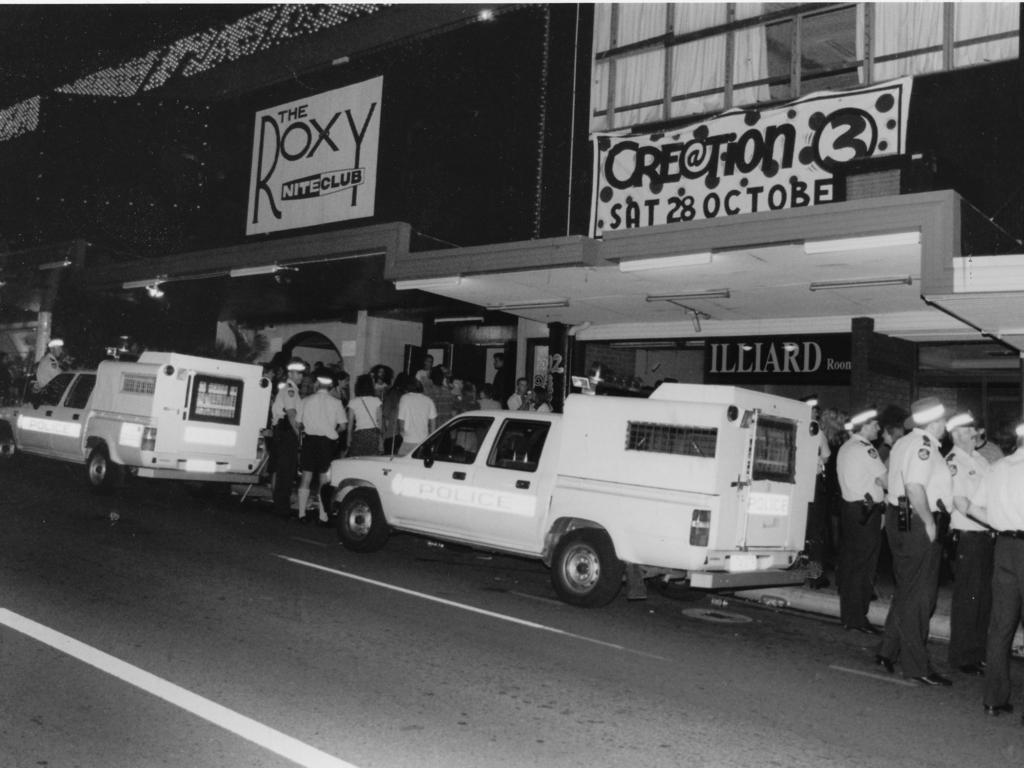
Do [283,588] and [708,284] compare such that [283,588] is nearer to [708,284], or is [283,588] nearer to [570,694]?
[570,694]

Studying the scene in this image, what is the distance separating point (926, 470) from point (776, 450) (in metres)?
1.88

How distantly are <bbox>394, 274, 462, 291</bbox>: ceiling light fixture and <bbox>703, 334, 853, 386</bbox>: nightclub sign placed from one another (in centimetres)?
470

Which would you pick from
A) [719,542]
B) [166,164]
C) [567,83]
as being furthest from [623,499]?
[166,164]

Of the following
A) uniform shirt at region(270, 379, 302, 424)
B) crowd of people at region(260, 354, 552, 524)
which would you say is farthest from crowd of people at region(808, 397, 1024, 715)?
uniform shirt at region(270, 379, 302, 424)

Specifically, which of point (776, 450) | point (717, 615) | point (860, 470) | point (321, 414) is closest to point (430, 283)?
point (321, 414)

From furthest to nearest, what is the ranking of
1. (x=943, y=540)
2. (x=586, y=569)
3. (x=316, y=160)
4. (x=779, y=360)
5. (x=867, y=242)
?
(x=316, y=160)
(x=779, y=360)
(x=867, y=242)
(x=586, y=569)
(x=943, y=540)

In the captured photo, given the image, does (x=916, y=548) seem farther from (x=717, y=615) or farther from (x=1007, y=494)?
(x=717, y=615)

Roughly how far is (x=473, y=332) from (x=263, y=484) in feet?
19.8

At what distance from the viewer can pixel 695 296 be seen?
12.6 metres

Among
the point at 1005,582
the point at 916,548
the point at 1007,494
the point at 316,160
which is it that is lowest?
the point at 1005,582

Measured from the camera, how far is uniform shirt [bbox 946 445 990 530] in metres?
6.47

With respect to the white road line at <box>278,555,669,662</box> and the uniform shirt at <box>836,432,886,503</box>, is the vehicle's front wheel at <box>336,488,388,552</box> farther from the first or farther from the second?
the uniform shirt at <box>836,432,886,503</box>

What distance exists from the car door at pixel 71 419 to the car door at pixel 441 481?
6.17 metres

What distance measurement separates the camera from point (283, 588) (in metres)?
7.66
